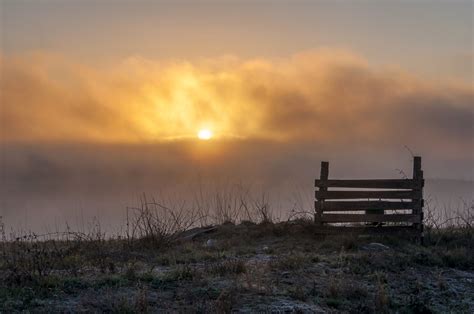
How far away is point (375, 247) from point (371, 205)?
4.92 ft

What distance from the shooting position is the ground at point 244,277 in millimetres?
7594

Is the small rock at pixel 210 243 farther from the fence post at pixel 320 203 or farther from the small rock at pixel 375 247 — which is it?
the small rock at pixel 375 247

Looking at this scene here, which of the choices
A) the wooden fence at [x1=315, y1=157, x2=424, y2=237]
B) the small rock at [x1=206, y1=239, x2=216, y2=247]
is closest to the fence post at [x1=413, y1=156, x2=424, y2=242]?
the wooden fence at [x1=315, y1=157, x2=424, y2=237]

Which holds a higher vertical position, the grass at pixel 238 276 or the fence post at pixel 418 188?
the fence post at pixel 418 188

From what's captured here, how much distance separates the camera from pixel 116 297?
7547 millimetres

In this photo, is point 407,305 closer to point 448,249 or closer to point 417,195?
point 448,249

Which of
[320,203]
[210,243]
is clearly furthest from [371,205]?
[210,243]

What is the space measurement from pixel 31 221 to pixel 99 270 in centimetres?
738

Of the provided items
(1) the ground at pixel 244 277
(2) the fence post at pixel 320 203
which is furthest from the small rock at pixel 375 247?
(2) the fence post at pixel 320 203

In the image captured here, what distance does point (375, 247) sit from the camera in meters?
12.5

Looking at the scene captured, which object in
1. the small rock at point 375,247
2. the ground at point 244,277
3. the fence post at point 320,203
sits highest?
the fence post at point 320,203

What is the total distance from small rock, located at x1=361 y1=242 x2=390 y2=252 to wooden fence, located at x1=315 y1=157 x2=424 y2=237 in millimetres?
965

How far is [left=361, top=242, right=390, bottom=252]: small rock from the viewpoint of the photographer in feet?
40.2

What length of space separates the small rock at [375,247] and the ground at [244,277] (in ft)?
A: 0.07
